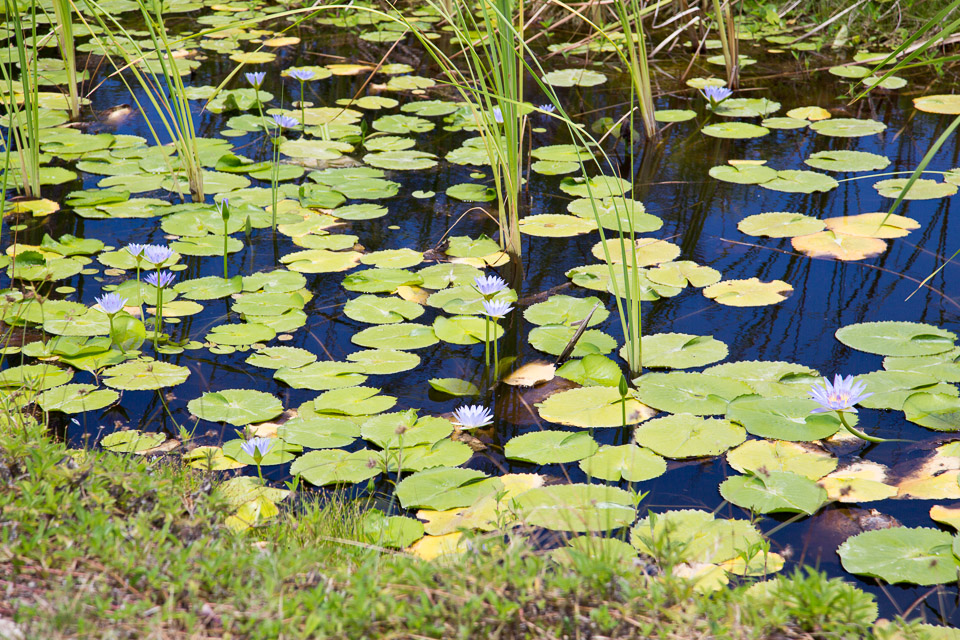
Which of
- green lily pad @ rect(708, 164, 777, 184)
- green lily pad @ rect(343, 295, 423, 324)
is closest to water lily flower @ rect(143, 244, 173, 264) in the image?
green lily pad @ rect(343, 295, 423, 324)

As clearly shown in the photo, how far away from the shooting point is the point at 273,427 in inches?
77.0

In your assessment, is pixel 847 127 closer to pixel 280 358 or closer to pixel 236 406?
pixel 280 358

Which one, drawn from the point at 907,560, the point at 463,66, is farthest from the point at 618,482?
the point at 463,66

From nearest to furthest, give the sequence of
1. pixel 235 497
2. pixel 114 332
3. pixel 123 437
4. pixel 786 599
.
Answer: pixel 786 599, pixel 235 497, pixel 123 437, pixel 114 332

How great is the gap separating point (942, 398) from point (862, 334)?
33 centimetres

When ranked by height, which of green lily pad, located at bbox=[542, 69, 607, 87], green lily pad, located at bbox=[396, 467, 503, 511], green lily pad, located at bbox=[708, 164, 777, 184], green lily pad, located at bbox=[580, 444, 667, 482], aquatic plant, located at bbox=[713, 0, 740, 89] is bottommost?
green lily pad, located at bbox=[396, 467, 503, 511]

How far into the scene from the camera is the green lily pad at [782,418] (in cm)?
185

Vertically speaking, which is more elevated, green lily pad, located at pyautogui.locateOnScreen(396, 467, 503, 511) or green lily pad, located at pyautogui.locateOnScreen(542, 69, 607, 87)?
green lily pad, located at pyautogui.locateOnScreen(542, 69, 607, 87)

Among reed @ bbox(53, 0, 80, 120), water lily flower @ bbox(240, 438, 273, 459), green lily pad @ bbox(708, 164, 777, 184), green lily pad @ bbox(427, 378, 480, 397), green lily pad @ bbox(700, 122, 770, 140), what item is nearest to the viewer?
water lily flower @ bbox(240, 438, 273, 459)

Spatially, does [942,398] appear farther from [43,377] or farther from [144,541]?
[43,377]

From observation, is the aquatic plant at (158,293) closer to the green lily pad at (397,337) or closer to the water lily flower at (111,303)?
the water lily flower at (111,303)

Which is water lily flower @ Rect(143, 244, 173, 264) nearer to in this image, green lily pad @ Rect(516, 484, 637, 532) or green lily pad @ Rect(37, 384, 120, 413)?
green lily pad @ Rect(37, 384, 120, 413)

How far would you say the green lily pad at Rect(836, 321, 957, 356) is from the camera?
2.12 meters

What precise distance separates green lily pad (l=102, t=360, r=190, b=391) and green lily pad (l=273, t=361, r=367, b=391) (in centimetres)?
26
